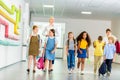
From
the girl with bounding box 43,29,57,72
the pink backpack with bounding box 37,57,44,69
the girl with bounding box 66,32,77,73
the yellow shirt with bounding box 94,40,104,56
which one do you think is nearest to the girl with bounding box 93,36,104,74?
the yellow shirt with bounding box 94,40,104,56

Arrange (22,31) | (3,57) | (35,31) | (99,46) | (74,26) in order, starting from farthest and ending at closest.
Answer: (74,26)
(22,31)
(3,57)
(99,46)
(35,31)

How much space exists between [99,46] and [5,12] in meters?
3.01

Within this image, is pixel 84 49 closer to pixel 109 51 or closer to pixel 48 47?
pixel 109 51

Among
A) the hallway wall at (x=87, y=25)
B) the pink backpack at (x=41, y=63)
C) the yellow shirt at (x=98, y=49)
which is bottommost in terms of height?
the pink backpack at (x=41, y=63)

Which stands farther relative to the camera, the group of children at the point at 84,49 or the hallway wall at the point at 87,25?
the hallway wall at the point at 87,25

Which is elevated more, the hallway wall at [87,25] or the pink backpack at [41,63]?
the hallway wall at [87,25]

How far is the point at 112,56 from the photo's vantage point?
7.48 m

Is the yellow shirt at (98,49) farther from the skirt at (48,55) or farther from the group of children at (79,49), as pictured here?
the skirt at (48,55)

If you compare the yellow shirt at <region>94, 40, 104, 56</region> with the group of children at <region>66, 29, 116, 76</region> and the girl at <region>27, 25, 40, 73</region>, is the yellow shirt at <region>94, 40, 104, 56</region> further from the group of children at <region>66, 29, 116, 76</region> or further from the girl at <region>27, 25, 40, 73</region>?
the girl at <region>27, 25, 40, 73</region>

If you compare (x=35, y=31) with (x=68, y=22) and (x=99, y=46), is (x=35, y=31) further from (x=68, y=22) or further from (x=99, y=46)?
(x=68, y=22)

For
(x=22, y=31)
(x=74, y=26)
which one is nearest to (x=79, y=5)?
(x=22, y=31)

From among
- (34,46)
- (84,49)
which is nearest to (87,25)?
(84,49)

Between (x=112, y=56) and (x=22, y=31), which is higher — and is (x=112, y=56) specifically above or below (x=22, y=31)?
below

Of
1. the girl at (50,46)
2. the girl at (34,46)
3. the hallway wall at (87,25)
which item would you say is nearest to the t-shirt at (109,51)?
the girl at (50,46)
